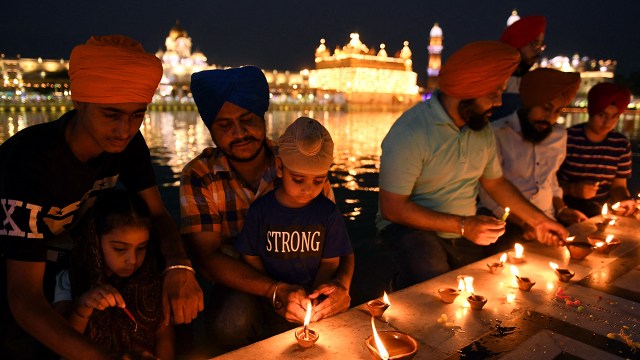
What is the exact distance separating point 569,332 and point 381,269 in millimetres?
3333

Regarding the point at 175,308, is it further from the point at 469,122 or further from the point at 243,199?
the point at 469,122

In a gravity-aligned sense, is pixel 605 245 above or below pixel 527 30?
below

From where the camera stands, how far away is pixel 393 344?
1729mm

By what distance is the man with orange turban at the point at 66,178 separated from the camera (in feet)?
6.63

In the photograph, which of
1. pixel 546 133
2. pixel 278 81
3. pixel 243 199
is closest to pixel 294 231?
pixel 243 199

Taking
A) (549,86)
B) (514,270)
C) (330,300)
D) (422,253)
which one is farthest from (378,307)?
(549,86)

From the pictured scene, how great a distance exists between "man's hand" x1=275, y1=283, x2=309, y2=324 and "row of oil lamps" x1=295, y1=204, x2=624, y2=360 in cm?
17

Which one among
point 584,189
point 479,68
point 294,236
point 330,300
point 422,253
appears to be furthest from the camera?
point 584,189

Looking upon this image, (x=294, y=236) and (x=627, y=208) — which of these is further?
(x=627, y=208)

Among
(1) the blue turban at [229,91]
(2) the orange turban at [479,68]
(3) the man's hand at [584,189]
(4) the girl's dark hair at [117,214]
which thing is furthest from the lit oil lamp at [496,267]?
(3) the man's hand at [584,189]

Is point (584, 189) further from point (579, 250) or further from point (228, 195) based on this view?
point (228, 195)

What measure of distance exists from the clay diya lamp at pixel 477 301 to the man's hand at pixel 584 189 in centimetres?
298

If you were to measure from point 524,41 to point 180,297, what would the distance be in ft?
13.7

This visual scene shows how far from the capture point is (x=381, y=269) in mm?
5250
